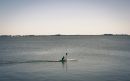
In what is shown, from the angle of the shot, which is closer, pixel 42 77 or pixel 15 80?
pixel 15 80

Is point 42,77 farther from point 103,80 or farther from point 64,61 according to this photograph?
point 64,61

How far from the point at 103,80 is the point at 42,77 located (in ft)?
39.3

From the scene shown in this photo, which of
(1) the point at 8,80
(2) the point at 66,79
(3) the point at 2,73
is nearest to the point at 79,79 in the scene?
(2) the point at 66,79

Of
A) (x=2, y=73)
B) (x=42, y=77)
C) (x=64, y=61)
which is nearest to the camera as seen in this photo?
(x=42, y=77)

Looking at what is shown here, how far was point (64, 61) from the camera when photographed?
67.6m

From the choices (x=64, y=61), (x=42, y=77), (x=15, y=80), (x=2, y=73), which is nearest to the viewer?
(x=15, y=80)

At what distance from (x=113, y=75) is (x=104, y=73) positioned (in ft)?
8.48

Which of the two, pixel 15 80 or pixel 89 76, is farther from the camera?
pixel 89 76

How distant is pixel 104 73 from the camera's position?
47969 mm

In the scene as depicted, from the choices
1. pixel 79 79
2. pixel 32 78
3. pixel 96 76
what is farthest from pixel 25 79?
pixel 96 76

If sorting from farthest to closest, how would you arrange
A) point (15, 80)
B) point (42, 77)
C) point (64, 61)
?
1. point (64, 61)
2. point (42, 77)
3. point (15, 80)

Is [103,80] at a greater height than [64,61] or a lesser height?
lesser

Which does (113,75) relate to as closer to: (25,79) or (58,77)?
(58,77)

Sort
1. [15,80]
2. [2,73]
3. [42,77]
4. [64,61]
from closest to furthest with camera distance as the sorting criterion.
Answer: [15,80], [42,77], [2,73], [64,61]
